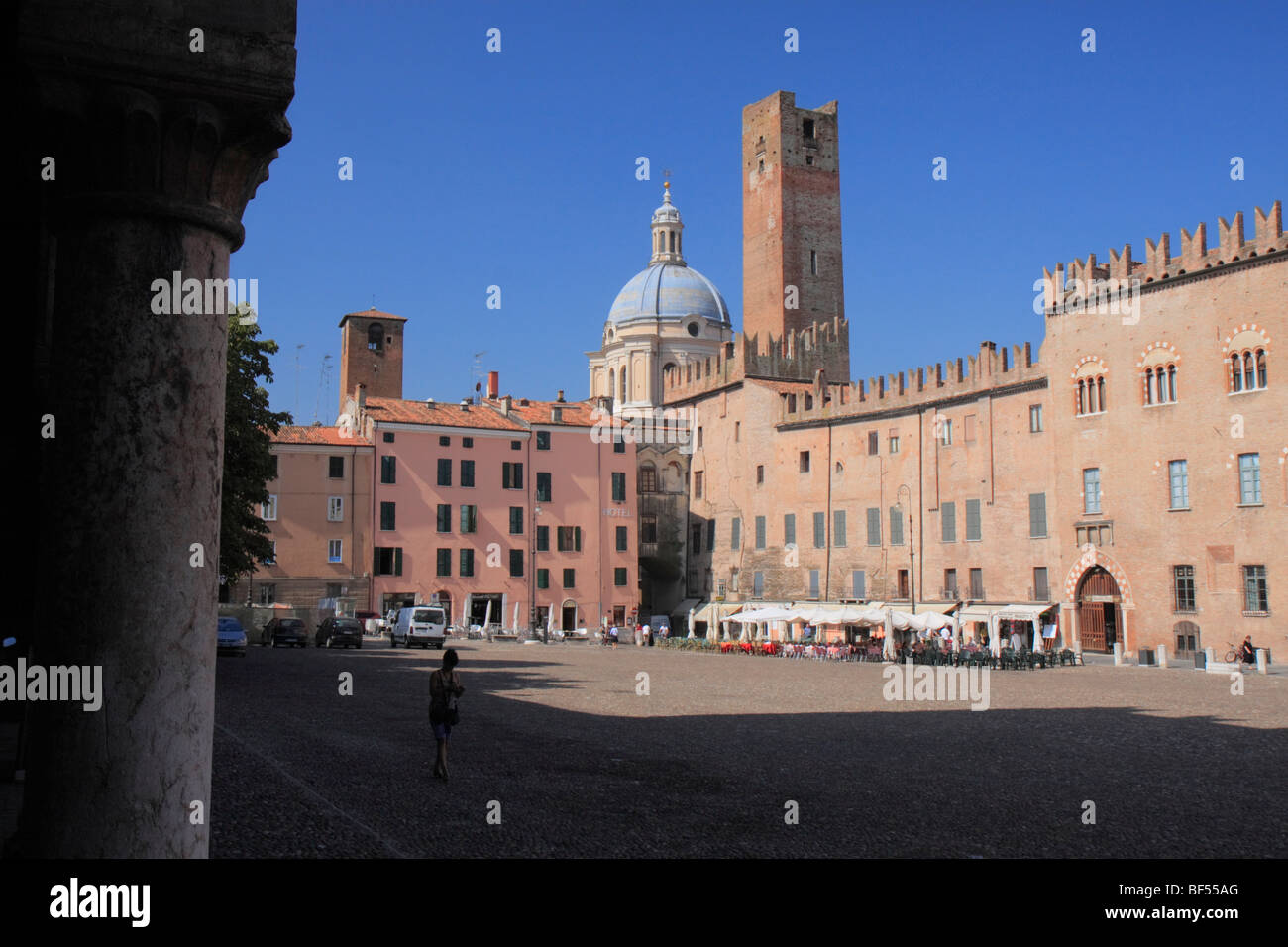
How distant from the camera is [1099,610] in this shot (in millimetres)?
39562

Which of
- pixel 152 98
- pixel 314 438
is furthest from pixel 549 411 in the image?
pixel 152 98

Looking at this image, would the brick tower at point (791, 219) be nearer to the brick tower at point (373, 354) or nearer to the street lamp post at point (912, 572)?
the street lamp post at point (912, 572)

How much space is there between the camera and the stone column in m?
4.97

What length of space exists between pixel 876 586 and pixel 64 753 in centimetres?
4529

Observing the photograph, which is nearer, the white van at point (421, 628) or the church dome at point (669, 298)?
the white van at point (421, 628)

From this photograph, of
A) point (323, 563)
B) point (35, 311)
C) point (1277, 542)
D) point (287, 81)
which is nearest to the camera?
point (287, 81)

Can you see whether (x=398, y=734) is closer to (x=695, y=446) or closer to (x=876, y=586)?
(x=876, y=586)

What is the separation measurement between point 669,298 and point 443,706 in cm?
6943

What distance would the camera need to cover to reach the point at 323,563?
50844 mm

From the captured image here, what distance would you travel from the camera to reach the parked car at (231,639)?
3120 cm

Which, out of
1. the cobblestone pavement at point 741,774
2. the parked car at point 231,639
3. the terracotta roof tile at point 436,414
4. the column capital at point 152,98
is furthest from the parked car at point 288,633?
the column capital at point 152,98

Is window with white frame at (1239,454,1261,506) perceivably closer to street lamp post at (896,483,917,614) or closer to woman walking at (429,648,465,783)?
street lamp post at (896,483,917,614)

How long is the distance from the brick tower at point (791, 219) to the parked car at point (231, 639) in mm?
36348
